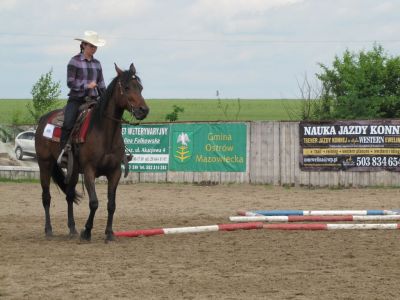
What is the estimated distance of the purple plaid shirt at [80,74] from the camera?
12.2m

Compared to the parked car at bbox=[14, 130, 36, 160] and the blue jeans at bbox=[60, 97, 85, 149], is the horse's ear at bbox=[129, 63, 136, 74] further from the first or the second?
the parked car at bbox=[14, 130, 36, 160]

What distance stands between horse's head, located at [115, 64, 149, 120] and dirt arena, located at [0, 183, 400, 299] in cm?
184

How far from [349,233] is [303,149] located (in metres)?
11.4

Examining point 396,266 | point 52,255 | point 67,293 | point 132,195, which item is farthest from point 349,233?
point 132,195

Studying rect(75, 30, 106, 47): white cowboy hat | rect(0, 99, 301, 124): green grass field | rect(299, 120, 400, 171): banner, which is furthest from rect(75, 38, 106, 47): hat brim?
rect(0, 99, 301, 124): green grass field

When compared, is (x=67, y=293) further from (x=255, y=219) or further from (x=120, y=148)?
(x=255, y=219)

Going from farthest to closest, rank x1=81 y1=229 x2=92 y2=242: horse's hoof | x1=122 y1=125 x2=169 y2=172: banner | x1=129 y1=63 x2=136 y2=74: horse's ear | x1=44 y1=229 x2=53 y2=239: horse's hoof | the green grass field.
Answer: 1. the green grass field
2. x1=122 y1=125 x2=169 y2=172: banner
3. x1=44 y1=229 x2=53 y2=239: horse's hoof
4. x1=81 y1=229 x2=92 y2=242: horse's hoof
5. x1=129 y1=63 x2=136 y2=74: horse's ear

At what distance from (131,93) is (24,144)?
53.0 feet

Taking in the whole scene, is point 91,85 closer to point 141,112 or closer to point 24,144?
point 141,112

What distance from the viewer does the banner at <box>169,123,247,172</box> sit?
80.4 ft

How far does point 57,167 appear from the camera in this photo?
1343 cm

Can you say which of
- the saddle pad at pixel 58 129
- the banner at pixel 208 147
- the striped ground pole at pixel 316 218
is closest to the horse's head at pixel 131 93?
the saddle pad at pixel 58 129

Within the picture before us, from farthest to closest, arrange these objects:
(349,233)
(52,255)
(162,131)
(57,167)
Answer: (162,131), (57,167), (349,233), (52,255)

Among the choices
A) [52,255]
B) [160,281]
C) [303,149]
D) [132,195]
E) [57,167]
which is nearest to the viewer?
[160,281]
